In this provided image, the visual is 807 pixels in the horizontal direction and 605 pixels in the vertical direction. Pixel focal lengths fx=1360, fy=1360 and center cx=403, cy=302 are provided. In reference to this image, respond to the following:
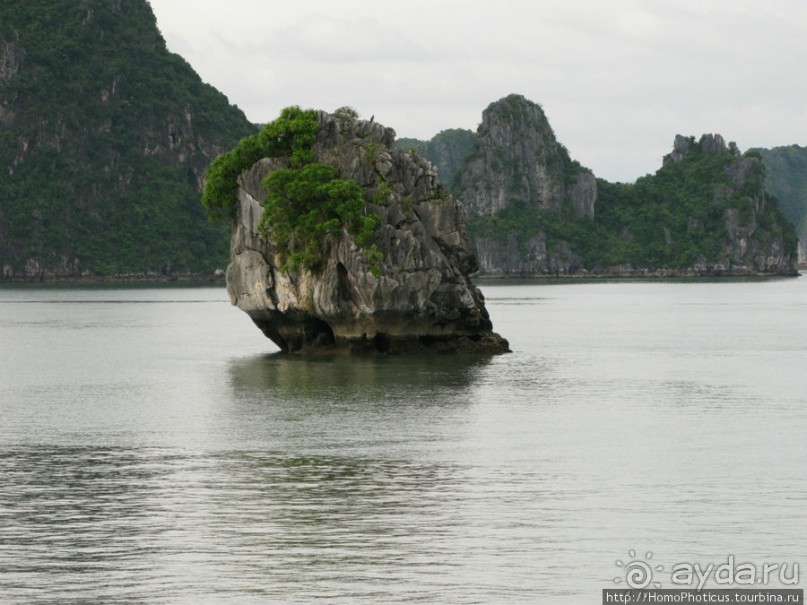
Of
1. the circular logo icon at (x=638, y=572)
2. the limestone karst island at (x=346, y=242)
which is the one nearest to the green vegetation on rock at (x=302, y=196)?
the limestone karst island at (x=346, y=242)

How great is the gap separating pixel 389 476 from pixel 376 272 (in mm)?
26994

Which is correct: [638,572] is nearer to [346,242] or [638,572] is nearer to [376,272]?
[376,272]

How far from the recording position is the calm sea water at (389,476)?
2106 centimetres

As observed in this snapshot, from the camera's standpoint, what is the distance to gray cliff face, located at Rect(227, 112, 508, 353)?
2245 inches

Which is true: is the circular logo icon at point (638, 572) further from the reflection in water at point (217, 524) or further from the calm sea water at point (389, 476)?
the reflection in water at point (217, 524)

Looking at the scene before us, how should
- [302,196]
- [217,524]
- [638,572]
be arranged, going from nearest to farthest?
1. [638,572]
2. [217,524]
3. [302,196]

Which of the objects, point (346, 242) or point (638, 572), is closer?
point (638, 572)

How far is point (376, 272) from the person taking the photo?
5591 centimetres

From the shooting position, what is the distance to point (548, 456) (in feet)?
107

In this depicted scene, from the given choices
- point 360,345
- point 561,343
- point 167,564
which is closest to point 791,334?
point 561,343

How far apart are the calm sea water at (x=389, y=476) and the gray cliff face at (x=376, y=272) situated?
1956 millimetres

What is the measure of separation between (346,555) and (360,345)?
3812cm

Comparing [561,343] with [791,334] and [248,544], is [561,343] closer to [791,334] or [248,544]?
[791,334]

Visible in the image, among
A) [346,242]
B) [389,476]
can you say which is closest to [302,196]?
[346,242]
